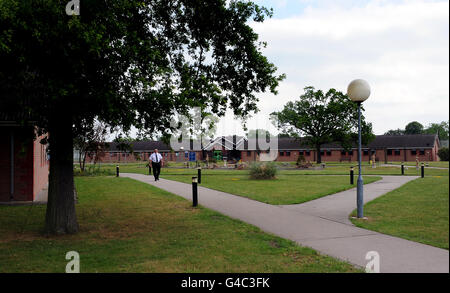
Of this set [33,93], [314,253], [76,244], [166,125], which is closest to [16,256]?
[76,244]

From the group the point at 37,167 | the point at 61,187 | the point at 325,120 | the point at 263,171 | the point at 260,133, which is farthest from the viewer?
the point at 260,133

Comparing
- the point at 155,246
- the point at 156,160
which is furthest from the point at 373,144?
the point at 155,246

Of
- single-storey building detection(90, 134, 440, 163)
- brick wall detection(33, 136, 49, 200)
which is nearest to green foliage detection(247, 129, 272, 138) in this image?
single-storey building detection(90, 134, 440, 163)

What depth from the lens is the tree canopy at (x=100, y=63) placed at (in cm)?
567

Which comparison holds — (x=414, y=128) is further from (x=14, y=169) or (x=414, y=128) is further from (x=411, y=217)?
(x=14, y=169)

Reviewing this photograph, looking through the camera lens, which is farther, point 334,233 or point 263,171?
point 263,171

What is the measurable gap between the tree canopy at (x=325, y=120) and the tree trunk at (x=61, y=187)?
48.9m

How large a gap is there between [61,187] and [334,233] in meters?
5.87

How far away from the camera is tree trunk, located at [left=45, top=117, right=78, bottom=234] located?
25.0ft

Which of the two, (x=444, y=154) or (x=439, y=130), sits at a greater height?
(x=439, y=130)

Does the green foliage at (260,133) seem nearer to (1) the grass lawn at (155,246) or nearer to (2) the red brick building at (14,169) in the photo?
(2) the red brick building at (14,169)

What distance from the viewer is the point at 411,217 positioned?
8.91 metres

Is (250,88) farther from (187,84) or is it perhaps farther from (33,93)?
(33,93)

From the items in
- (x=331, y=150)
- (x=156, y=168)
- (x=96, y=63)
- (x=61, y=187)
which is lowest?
(x=156, y=168)
